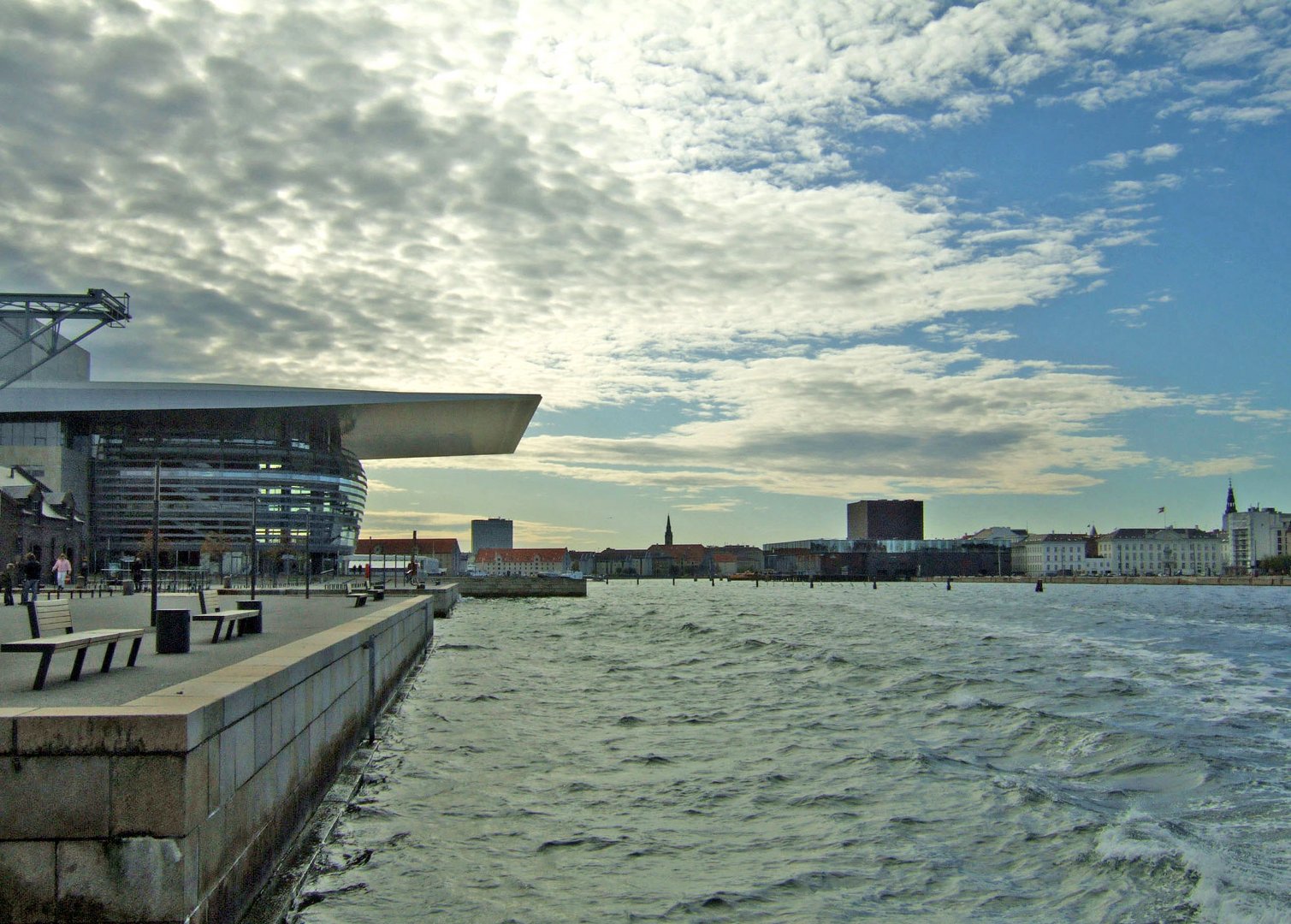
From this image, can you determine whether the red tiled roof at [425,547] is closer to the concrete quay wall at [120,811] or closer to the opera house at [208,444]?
the opera house at [208,444]

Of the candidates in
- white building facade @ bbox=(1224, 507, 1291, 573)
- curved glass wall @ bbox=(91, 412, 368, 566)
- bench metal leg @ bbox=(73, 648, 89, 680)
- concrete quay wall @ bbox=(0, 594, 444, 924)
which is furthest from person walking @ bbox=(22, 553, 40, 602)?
white building facade @ bbox=(1224, 507, 1291, 573)

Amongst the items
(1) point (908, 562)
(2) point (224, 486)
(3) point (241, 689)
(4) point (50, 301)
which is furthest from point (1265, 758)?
(1) point (908, 562)

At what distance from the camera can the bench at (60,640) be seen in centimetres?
818

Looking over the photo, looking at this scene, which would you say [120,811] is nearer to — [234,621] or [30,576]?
[234,621]

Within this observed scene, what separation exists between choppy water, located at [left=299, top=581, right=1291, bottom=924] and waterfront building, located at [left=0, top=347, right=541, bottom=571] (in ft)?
197

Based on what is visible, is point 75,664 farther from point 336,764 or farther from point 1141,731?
point 1141,731

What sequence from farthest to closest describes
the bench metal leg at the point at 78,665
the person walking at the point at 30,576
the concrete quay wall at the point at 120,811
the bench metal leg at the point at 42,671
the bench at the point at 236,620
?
1. the person walking at the point at 30,576
2. the bench at the point at 236,620
3. the bench metal leg at the point at 78,665
4. the bench metal leg at the point at 42,671
5. the concrete quay wall at the point at 120,811

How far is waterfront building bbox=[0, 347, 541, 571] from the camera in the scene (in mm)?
78625

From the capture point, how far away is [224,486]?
90250 millimetres

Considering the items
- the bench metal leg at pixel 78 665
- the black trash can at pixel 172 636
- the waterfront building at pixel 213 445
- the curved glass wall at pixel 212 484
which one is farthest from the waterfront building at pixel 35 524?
the bench metal leg at pixel 78 665

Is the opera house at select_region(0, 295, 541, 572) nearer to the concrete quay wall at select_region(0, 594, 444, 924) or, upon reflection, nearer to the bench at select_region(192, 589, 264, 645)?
the bench at select_region(192, 589, 264, 645)

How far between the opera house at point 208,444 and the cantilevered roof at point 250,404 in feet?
0.34

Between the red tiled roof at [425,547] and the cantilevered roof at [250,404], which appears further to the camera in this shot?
the red tiled roof at [425,547]

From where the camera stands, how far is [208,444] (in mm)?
90500
